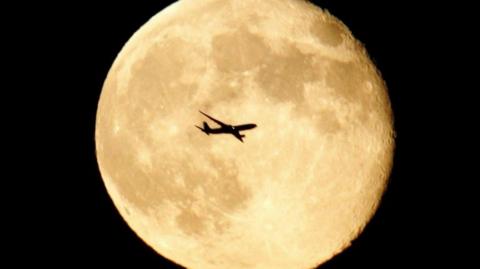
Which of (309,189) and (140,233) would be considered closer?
(309,189)

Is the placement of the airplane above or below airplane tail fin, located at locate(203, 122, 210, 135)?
above

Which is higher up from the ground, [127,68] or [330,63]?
[330,63]

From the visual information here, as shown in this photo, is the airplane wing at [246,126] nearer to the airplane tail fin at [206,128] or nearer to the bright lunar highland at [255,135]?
the bright lunar highland at [255,135]

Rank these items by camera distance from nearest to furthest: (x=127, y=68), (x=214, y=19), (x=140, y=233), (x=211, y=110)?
(x=211, y=110), (x=214, y=19), (x=127, y=68), (x=140, y=233)

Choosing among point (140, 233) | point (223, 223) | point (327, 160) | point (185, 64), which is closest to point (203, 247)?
point (223, 223)

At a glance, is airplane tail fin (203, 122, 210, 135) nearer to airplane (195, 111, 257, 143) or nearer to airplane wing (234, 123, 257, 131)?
airplane (195, 111, 257, 143)

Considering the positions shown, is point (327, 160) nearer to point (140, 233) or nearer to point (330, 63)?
point (330, 63)

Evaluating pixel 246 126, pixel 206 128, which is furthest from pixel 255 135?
pixel 206 128

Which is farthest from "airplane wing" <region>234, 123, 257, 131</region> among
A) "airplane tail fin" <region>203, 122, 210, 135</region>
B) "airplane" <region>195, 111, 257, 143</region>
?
"airplane tail fin" <region>203, 122, 210, 135</region>
